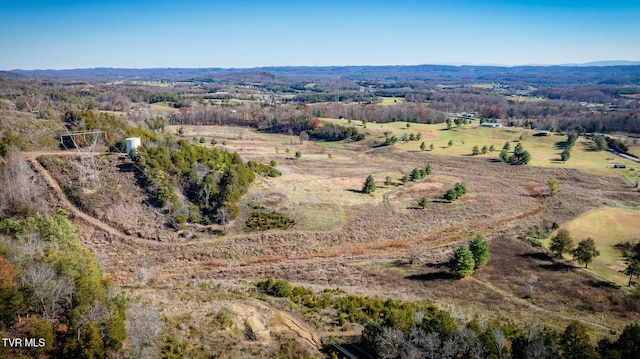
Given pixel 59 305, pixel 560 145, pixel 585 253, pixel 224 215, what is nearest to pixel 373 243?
pixel 224 215

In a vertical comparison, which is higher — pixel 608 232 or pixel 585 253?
pixel 585 253

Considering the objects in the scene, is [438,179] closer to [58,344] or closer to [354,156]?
[354,156]

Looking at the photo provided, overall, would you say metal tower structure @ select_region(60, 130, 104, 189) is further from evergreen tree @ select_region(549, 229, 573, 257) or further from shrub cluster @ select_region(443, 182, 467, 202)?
evergreen tree @ select_region(549, 229, 573, 257)

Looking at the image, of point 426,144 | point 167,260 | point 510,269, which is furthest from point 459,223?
point 426,144

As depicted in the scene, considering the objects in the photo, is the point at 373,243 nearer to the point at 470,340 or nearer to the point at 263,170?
the point at 470,340

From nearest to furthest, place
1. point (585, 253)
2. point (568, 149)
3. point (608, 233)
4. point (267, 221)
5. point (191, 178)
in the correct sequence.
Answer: point (585, 253) < point (608, 233) < point (267, 221) < point (191, 178) < point (568, 149)

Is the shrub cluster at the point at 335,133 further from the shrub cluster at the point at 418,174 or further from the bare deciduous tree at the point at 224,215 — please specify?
the bare deciduous tree at the point at 224,215
